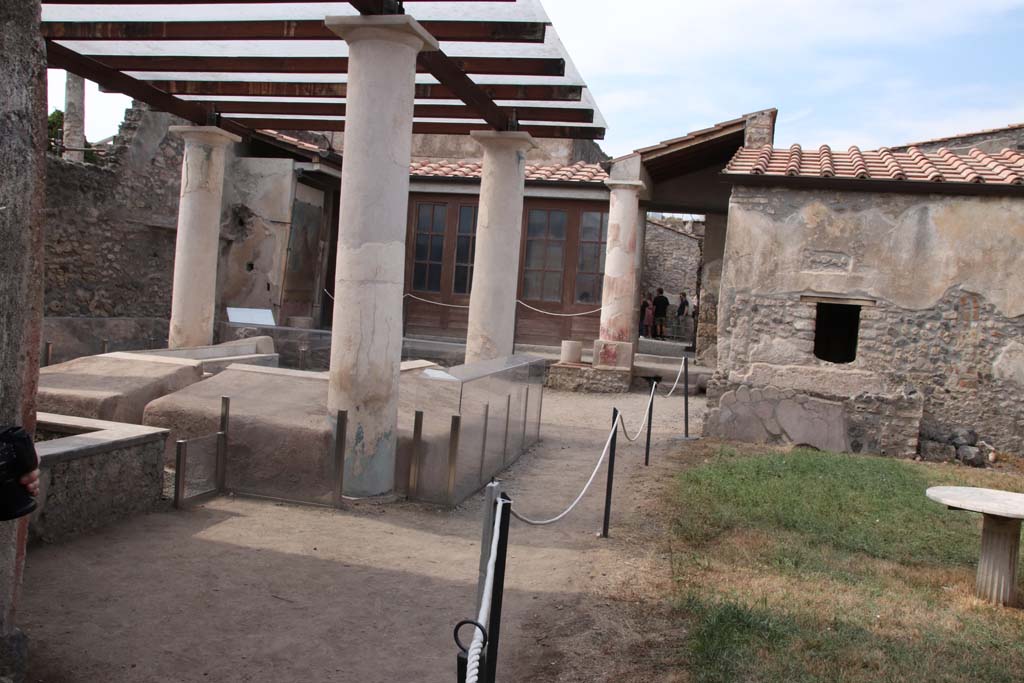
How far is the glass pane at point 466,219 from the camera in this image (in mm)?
16656

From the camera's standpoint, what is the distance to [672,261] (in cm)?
2720

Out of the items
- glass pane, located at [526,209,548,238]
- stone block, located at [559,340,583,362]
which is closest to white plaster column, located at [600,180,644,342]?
stone block, located at [559,340,583,362]

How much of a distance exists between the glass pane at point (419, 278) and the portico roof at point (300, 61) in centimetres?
707

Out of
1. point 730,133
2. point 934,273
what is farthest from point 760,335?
point 730,133

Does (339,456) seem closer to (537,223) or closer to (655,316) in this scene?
(537,223)

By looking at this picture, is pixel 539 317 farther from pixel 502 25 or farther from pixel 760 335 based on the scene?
pixel 502 25

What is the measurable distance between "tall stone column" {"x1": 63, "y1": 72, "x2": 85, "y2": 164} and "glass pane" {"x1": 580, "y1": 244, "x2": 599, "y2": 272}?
9089mm

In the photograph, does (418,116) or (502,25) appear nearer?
(502,25)

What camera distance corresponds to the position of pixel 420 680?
3.42m

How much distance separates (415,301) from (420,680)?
13898mm

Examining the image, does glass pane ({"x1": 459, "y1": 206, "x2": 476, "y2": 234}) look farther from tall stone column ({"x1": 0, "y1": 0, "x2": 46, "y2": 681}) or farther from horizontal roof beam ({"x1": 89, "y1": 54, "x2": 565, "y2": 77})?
tall stone column ({"x1": 0, "y1": 0, "x2": 46, "y2": 681})

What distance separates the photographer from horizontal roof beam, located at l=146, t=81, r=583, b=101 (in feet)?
25.9

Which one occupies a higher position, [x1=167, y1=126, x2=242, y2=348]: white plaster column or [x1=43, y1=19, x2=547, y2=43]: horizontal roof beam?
[x1=43, y1=19, x2=547, y2=43]: horizontal roof beam

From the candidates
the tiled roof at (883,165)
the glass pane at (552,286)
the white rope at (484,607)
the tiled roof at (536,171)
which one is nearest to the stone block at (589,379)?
the glass pane at (552,286)
